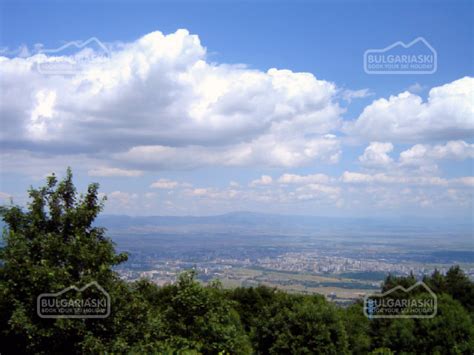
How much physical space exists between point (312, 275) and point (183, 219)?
94.0 m

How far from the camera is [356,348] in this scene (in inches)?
965

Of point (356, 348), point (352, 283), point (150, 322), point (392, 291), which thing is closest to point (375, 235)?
point (352, 283)

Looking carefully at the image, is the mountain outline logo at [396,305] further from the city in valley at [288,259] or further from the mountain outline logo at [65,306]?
the mountain outline logo at [65,306]

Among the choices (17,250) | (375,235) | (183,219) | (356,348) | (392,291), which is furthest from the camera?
(183,219)

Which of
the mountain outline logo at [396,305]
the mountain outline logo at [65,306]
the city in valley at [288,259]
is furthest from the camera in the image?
the city in valley at [288,259]

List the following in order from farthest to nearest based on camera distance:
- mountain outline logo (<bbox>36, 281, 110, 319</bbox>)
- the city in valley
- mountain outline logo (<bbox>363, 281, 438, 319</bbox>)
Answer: the city in valley, mountain outline logo (<bbox>363, 281, 438, 319</bbox>), mountain outline logo (<bbox>36, 281, 110, 319</bbox>)

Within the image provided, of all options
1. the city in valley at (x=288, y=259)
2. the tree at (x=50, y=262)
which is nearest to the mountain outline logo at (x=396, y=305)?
the city in valley at (x=288, y=259)

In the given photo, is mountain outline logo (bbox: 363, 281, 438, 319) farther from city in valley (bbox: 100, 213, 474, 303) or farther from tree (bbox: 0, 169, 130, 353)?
tree (bbox: 0, 169, 130, 353)

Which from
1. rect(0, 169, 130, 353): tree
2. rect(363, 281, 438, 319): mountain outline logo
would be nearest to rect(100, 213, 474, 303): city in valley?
rect(363, 281, 438, 319): mountain outline logo

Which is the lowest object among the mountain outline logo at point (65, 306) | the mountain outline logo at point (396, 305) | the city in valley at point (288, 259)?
the city in valley at point (288, 259)

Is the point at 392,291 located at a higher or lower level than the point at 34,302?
lower

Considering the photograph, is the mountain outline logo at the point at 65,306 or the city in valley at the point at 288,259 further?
the city in valley at the point at 288,259

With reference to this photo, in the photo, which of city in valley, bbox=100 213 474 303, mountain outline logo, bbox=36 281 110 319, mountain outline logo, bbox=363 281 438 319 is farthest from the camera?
city in valley, bbox=100 213 474 303

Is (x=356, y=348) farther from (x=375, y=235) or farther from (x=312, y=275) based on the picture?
(x=375, y=235)
